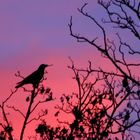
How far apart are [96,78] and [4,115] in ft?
13.6

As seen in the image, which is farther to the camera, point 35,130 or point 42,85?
point 35,130

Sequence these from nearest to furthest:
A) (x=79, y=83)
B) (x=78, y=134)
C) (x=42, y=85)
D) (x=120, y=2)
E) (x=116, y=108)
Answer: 1. (x=120, y=2)
2. (x=42, y=85)
3. (x=116, y=108)
4. (x=78, y=134)
5. (x=79, y=83)

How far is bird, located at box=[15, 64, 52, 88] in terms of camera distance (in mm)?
16267

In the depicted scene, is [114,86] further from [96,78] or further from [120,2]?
[120,2]

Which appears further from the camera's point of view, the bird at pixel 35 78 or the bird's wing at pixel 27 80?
the bird's wing at pixel 27 80

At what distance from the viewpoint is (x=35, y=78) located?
1755 cm

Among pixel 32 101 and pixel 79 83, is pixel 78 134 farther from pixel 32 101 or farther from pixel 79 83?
pixel 32 101

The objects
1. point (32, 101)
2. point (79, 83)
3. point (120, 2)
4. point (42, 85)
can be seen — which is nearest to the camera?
point (120, 2)

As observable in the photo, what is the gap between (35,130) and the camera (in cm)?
1823

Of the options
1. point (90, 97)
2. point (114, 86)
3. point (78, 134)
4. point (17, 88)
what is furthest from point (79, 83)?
point (17, 88)

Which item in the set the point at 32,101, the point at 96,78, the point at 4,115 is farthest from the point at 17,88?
the point at 96,78

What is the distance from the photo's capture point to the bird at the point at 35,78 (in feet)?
53.4

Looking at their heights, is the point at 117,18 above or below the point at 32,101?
above

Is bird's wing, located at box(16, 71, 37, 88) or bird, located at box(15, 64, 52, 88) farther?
bird's wing, located at box(16, 71, 37, 88)
